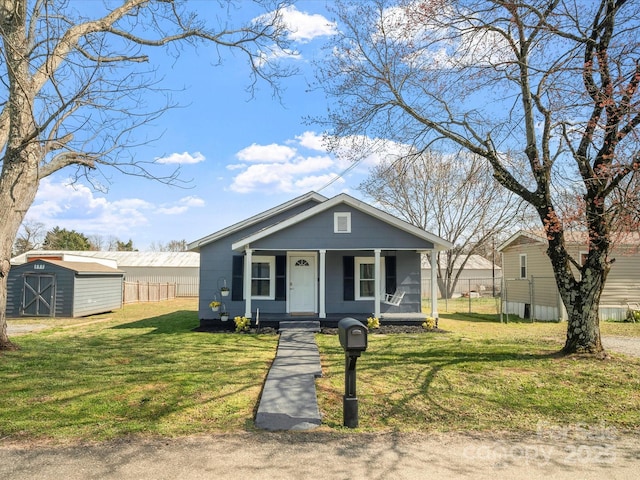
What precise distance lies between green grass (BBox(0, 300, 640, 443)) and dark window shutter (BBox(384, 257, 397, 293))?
14.1 ft

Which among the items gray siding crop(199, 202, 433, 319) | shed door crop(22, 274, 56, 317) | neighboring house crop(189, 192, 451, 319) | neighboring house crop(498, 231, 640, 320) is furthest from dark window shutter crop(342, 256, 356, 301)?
shed door crop(22, 274, 56, 317)

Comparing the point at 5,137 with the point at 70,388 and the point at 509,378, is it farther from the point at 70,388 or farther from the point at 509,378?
the point at 509,378

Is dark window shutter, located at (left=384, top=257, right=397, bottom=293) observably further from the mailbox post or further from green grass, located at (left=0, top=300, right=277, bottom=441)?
the mailbox post

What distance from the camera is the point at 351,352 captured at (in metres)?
4.55

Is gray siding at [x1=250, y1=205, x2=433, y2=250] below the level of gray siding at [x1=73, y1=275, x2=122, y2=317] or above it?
above

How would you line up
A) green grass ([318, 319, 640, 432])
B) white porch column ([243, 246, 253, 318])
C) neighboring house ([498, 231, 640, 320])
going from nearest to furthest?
green grass ([318, 319, 640, 432]) → white porch column ([243, 246, 253, 318]) → neighboring house ([498, 231, 640, 320])

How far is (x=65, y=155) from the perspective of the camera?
8961 mm

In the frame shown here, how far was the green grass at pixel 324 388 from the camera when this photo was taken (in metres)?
4.66

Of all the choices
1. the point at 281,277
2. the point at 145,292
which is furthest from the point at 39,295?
the point at 281,277

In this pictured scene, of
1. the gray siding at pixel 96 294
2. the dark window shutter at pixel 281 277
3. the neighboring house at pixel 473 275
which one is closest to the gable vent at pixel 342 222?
the dark window shutter at pixel 281 277

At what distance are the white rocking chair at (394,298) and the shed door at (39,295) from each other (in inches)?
561

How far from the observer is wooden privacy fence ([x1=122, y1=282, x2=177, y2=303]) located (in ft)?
87.0

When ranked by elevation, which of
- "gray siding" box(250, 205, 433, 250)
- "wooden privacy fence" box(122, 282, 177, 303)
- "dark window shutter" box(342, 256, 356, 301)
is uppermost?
"gray siding" box(250, 205, 433, 250)

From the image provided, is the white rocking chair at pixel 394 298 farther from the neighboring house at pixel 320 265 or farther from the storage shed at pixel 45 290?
the storage shed at pixel 45 290
